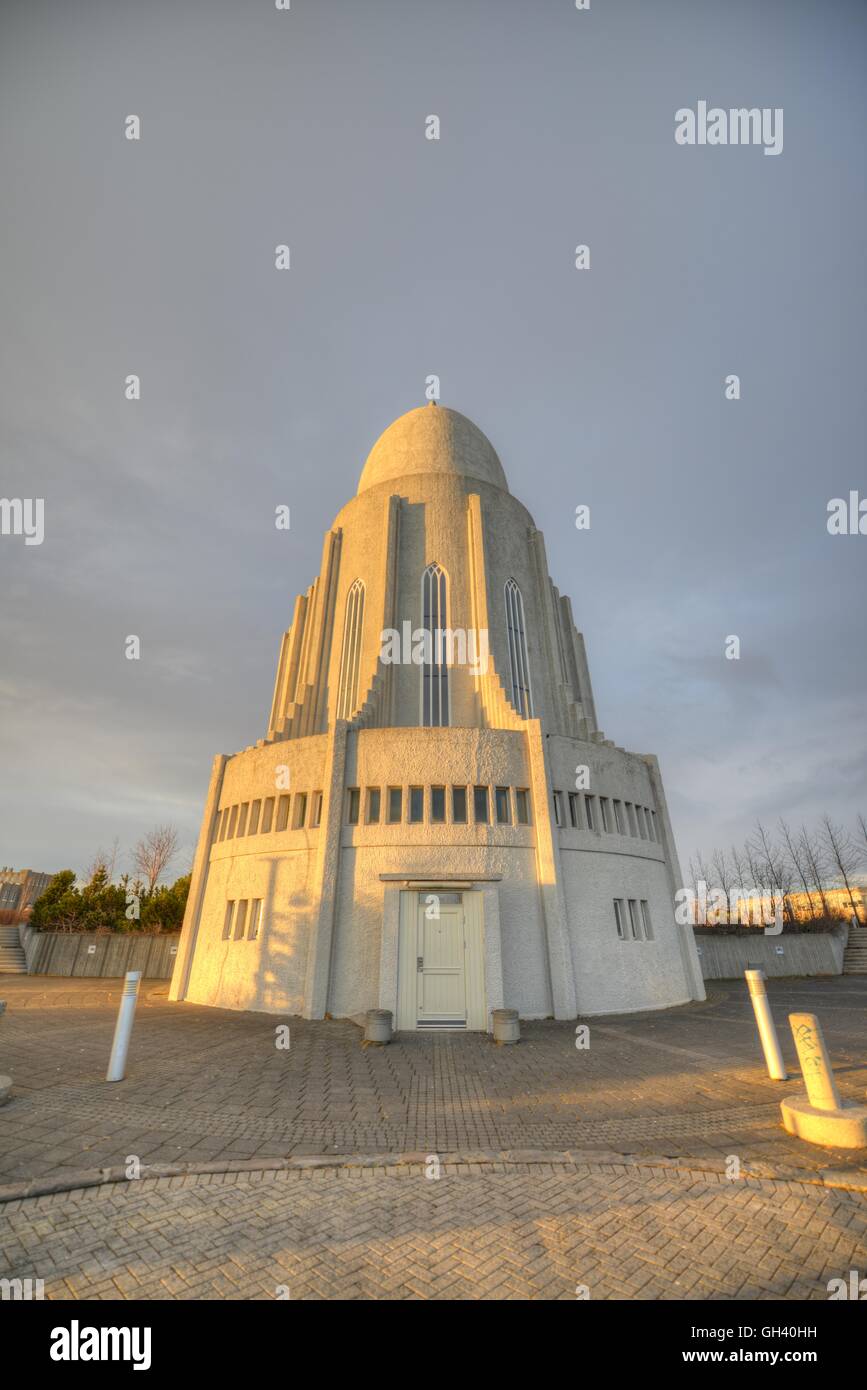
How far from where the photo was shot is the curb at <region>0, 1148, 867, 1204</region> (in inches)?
202

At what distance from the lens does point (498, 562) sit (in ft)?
77.8

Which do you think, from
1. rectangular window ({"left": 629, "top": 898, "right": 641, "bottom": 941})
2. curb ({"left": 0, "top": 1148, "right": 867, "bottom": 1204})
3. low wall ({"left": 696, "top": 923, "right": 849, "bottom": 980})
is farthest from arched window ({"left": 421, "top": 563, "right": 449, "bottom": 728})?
low wall ({"left": 696, "top": 923, "right": 849, "bottom": 980})

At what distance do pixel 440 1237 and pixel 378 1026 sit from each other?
27.6 ft

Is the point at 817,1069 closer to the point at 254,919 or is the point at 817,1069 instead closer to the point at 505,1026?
the point at 505,1026

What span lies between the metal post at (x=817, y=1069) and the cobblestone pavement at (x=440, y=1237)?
1635 millimetres

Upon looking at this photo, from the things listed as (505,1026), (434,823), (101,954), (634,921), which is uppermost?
(434,823)

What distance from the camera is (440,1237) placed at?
423 cm

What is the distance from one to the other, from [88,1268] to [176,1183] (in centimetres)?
157

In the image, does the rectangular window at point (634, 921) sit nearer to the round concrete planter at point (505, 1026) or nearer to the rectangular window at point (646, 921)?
the rectangular window at point (646, 921)

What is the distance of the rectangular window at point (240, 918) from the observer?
57.1 feet

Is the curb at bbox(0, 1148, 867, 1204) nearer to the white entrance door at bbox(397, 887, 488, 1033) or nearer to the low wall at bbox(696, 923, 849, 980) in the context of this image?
the white entrance door at bbox(397, 887, 488, 1033)

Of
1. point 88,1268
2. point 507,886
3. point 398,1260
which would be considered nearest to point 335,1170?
point 398,1260

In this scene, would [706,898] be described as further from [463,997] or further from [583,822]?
[463,997]

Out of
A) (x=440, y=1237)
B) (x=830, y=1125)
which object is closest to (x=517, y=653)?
(x=830, y=1125)
